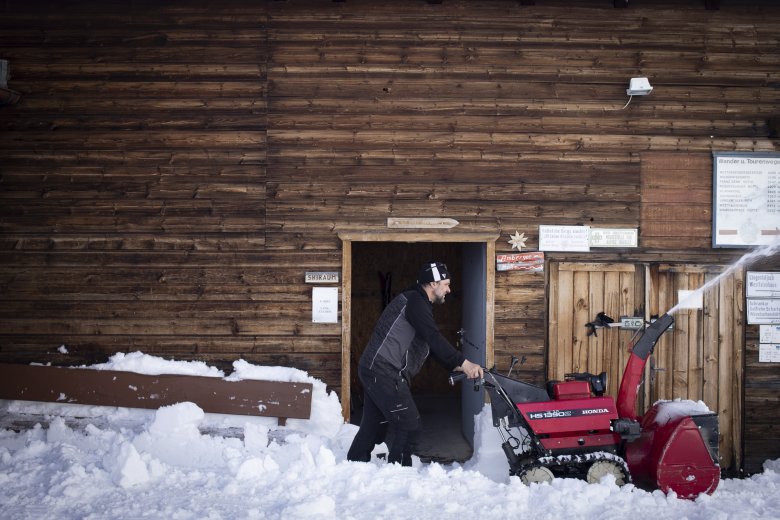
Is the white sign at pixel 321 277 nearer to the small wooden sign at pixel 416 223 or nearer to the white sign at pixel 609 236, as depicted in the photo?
the small wooden sign at pixel 416 223

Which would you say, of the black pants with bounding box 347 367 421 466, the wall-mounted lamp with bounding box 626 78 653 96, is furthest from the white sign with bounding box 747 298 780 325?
the black pants with bounding box 347 367 421 466

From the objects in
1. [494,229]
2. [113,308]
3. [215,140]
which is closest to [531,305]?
[494,229]

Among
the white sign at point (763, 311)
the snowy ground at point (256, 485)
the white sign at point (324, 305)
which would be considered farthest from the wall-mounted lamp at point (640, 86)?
the snowy ground at point (256, 485)

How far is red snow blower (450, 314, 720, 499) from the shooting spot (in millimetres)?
5785

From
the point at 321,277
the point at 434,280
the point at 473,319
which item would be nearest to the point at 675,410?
the point at 434,280

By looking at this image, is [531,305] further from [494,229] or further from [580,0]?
[580,0]

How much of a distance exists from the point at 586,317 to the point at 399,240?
2478 mm

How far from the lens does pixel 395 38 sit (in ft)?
→ 26.2

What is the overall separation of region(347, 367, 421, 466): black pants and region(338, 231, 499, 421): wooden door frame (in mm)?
1407

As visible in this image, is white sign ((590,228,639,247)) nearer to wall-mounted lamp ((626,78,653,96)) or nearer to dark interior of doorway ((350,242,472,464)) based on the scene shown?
wall-mounted lamp ((626,78,653,96))

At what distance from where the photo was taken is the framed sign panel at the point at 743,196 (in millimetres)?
8102

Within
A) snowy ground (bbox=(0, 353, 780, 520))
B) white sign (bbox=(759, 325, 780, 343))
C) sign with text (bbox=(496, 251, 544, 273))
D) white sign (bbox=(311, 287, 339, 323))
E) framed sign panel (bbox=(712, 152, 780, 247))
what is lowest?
snowy ground (bbox=(0, 353, 780, 520))

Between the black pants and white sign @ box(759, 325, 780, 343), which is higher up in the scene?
white sign @ box(759, 325, 780, 343)

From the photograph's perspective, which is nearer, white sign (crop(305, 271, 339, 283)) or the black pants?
the black pants
